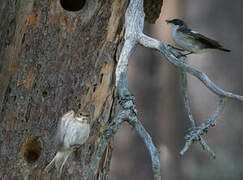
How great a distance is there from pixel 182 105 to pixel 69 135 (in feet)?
25.9

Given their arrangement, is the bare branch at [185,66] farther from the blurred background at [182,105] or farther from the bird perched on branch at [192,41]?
the blurred background at [182,105]

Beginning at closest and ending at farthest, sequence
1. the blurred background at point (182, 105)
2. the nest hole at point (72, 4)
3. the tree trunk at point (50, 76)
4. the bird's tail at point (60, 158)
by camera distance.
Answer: the bird's tail at point (60, 158) → the tree trunk at point (50, 76) → the nest hole at point (72, 4) → the blurred background at point (182, 105)

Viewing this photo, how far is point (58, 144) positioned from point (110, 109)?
49 cm

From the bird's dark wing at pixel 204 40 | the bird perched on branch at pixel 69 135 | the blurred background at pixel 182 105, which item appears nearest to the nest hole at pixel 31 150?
the bird perched on branch at pixel 69 135

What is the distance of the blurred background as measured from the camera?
989 cm

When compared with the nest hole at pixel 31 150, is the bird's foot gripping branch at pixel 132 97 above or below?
above

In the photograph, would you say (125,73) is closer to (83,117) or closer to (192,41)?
(83,117)

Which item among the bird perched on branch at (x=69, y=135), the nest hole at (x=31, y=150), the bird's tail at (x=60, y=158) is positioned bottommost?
the nest hole at (x=31, y=150)

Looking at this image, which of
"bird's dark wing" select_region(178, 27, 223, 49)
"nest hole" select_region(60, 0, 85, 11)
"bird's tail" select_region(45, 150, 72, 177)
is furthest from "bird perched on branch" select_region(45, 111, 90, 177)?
"bird's dark wing" select_region(178, 27, 223, 49)

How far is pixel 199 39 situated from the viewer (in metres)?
5.10

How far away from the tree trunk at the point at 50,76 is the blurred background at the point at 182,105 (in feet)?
18.1

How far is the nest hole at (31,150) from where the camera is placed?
4.18 m

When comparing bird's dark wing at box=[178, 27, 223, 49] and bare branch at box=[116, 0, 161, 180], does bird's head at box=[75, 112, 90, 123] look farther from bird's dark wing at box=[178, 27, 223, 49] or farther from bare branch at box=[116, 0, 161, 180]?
bird's dark wing at box=[178, 27, 223, 49]

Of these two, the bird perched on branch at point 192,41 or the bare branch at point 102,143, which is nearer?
Answer: the bare branch at point 102,143
